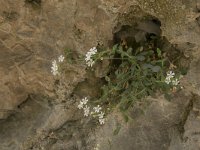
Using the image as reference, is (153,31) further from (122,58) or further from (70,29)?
(70,29)

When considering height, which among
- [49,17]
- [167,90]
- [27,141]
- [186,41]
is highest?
[49,17]

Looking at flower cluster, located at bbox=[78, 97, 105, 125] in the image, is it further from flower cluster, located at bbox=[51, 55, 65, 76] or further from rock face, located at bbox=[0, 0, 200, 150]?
flower cluster, located at bbox=[51, 55, 65, 76]

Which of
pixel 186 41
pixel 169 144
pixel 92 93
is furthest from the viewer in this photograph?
pixel 92 93

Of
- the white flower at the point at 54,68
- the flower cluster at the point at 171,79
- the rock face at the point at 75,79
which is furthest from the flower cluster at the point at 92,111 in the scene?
the flower cluster at the point at 171,79

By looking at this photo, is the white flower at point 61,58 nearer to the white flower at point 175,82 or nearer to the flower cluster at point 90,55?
the flower cluster at point 90,55

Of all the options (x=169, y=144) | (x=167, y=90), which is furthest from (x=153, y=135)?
(x=167, y=90)

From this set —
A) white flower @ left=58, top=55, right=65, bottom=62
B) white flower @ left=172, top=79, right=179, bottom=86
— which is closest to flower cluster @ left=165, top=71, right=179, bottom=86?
white flower @ left=172, top=79, right=179, bottom=86

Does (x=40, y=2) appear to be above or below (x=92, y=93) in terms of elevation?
above
